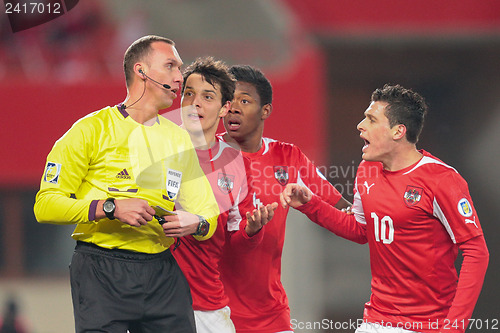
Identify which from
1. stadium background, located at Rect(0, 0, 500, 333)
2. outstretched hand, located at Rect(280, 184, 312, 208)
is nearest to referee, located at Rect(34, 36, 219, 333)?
outstretched hand, located at Rect(280, 184, 312, 208)

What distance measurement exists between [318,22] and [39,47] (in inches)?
142

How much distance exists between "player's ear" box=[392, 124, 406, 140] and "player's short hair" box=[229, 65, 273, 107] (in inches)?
34.9

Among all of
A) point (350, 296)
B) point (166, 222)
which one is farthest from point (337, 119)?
point (166, 222)

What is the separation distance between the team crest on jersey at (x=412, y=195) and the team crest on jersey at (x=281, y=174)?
0.79 m

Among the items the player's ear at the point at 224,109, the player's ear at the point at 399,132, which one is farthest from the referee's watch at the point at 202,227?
the player's ear at the point at 399,132

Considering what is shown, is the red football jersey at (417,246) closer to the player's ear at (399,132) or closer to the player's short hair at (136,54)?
the player's ear at (399,132)

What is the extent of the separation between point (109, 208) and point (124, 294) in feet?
1.29

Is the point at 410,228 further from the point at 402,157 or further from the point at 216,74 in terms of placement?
the point at 216,74

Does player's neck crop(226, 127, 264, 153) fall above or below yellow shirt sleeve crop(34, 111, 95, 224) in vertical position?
above

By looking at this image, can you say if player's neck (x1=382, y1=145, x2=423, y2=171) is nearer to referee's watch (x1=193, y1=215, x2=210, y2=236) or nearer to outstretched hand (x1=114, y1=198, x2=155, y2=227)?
referee's watch (x1=193, y1=215, x2=210, y2=236)

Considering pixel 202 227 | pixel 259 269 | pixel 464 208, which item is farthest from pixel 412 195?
pixel 202 227

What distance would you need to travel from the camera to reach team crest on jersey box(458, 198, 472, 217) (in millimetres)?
3182

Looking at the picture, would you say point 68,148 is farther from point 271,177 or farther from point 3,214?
point 3,214

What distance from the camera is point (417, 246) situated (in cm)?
334
